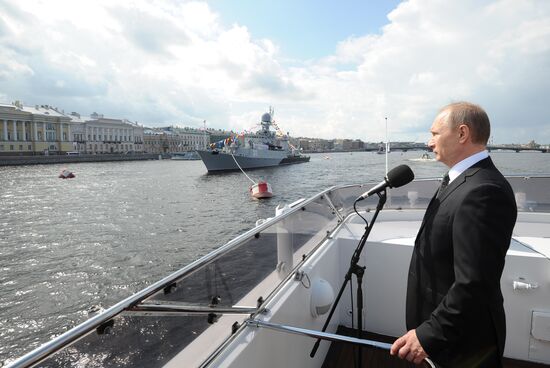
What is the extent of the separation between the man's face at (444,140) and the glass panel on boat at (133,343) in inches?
52.7

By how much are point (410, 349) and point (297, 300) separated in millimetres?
1133

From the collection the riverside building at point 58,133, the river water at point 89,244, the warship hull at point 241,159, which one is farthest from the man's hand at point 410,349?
the riverside building at point 58,133

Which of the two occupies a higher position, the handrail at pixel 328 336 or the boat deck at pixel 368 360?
the handrail at pixel 328 336

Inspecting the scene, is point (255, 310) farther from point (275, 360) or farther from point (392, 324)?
point (392, 324)

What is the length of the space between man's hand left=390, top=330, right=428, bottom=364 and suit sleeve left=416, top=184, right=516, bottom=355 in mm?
32

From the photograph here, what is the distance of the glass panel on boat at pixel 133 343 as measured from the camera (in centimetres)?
128

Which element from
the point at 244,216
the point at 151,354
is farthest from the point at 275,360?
the point at 244,216

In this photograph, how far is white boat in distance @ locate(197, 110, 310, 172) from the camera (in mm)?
53219

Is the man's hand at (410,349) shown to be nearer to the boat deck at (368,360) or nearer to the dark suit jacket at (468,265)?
the dark suit jacket at (468,265)

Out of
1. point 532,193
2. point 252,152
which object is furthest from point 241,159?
point 532,193

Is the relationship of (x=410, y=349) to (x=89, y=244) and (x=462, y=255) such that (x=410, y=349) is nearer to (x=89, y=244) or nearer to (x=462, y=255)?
(x=462, y=255)

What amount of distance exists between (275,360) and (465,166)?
1.51 metres

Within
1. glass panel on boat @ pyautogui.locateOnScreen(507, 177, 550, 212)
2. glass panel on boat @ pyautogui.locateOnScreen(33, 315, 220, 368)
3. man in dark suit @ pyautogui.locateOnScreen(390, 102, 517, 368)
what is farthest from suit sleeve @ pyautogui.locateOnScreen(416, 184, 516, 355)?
glass panel on boat @ pyautogui.locateOnScreen(507, 177, 550, 212)

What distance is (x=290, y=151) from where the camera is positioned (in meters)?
82.8
